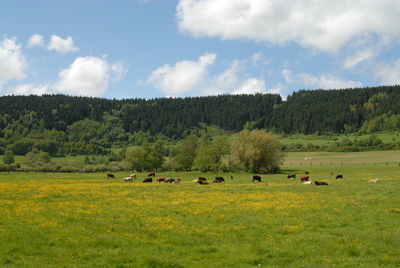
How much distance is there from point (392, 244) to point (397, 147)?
544 ft

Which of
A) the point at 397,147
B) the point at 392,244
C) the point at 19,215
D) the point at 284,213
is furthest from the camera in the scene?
the point at 397,147

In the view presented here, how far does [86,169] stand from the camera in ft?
369

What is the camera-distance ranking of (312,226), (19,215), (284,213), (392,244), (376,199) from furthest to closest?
1. (376,199)
2. (284,213)
3. (19,215)
4. (312,226)
5. (392,244)

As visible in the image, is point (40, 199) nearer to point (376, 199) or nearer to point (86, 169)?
point (376, 199)

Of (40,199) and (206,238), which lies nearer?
(206,238)

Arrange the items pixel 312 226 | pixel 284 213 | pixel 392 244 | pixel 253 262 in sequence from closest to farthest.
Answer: pixel 253 262 < pixel 392 244 < pixel 312 226 < pixel 284 213

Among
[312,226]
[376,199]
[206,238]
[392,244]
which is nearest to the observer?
[392,244]

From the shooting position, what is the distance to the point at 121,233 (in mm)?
18453

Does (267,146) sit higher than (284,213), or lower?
higher

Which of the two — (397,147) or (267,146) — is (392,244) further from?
(397,147)

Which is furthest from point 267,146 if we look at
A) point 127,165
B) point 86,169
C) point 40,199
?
point 40,199

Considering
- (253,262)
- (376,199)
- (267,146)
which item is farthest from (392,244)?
(267,146)

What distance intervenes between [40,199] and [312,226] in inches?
903

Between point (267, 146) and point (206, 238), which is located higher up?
point (267, 146)
